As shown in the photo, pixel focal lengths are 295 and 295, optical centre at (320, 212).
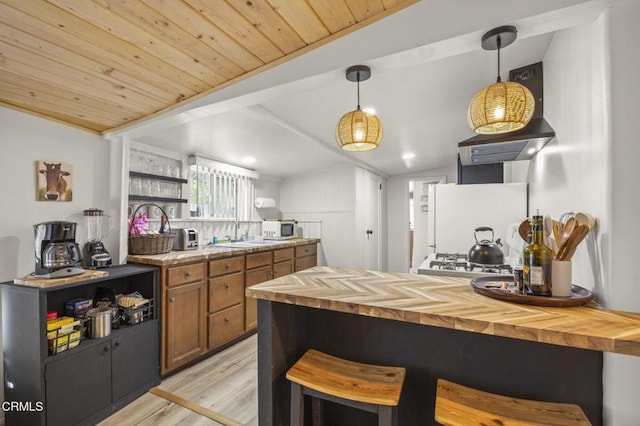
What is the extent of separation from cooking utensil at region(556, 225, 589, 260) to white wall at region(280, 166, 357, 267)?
11.7 feet

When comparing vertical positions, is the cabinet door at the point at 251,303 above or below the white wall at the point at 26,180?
below

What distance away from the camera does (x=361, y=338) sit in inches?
56.5

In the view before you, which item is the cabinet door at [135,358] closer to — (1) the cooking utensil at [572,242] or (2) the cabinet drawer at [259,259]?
(2) the cabinet drawer at [259,259]

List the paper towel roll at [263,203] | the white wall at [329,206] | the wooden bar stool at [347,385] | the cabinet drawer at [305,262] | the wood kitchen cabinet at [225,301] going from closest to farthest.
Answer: the wooden bar stool at [347,385] < the wood kitchen cabinet at [225,301] < the cabinet drawer at [305,262] < the paper towel roll at [263,203] < the white wall at [329,206]

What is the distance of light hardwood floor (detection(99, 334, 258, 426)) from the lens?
1841mm

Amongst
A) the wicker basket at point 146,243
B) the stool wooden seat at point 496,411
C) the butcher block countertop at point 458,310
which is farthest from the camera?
the wicker basket at point 146,243

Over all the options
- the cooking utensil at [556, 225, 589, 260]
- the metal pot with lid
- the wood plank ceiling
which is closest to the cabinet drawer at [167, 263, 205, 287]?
the wood plank ceiling

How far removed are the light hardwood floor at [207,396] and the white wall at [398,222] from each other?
4.07 meters

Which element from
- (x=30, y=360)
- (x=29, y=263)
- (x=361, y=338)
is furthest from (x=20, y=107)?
(x=361, y=338)

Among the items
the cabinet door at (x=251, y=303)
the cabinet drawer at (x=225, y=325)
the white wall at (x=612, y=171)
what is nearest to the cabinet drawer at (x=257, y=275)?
the cabinet door at (x=251, y=303)

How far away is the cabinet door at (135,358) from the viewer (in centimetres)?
194

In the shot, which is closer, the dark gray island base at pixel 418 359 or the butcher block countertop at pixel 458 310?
the butcher block countertop at pixel 458 310

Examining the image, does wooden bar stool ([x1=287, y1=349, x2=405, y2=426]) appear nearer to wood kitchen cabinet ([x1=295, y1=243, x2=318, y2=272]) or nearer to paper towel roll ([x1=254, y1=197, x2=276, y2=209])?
wood kitchen cabinet ([x1=295, y1=243, x2=318, y2=272])

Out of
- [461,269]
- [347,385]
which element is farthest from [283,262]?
[347,385]
